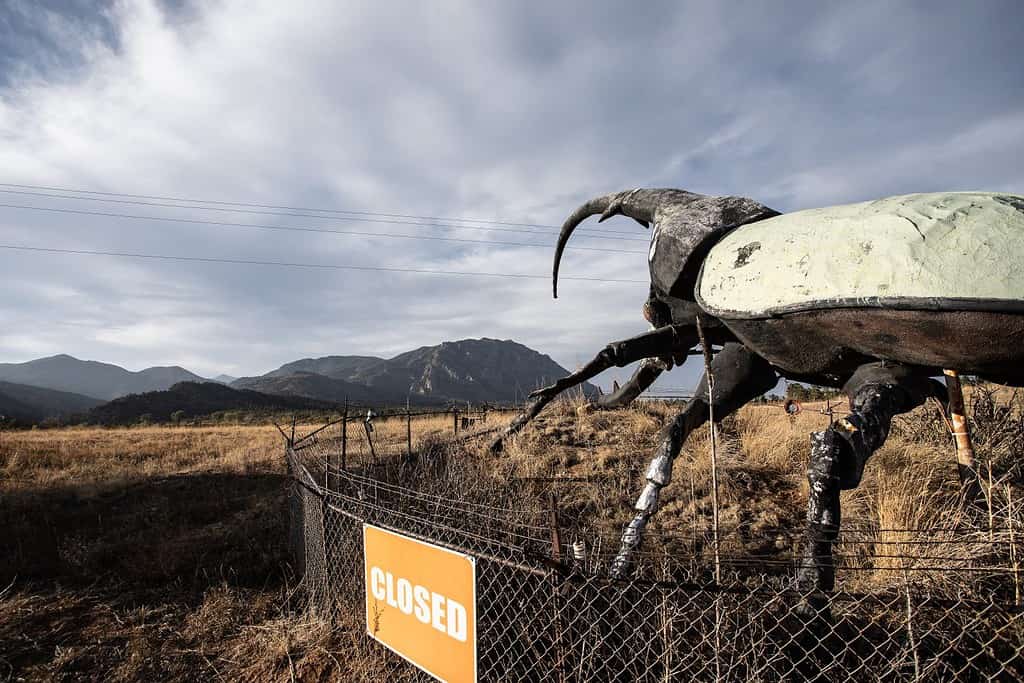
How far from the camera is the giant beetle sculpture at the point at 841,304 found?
6.89 feet

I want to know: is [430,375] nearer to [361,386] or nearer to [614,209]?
[361,386]

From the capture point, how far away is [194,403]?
5300 cm

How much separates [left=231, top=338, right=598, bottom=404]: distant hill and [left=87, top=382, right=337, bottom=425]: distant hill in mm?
39463

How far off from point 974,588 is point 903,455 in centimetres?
289

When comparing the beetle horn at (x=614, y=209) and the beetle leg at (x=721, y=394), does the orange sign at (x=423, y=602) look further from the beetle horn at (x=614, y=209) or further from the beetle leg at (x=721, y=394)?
the beetle horn at (x=614, y=209)

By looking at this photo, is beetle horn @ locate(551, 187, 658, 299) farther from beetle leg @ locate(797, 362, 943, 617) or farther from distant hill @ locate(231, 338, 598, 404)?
distant hill @ locate(231, 338, 598, 404)

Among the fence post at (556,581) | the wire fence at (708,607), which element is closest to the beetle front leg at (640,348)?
the wire fence at (708,607)

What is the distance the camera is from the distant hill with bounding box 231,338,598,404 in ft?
358

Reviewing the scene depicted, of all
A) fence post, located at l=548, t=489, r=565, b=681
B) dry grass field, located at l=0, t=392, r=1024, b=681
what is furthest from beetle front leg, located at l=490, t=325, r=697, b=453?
dry grass field, located at l=0, t=392, r=1024, b=681

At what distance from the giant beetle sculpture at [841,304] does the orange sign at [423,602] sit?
25.9 inches

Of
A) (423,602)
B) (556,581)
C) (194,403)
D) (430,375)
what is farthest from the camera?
(430,375)

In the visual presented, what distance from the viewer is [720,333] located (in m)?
3.24

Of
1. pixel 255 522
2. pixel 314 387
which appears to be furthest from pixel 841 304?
pixel 314 387

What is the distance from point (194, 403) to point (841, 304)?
5903 cm
